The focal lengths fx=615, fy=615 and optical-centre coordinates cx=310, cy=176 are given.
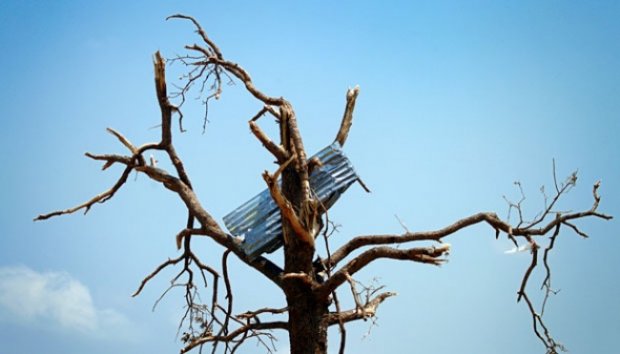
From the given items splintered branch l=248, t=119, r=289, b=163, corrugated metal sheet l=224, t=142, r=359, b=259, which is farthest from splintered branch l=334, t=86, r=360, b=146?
splintered branch l=248, t=119, r=289, b=163

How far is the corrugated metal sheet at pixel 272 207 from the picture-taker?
557 cm

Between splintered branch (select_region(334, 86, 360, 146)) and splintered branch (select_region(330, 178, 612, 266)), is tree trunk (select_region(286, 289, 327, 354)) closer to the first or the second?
splintered branch (select_region(330, 178, 612, 266))

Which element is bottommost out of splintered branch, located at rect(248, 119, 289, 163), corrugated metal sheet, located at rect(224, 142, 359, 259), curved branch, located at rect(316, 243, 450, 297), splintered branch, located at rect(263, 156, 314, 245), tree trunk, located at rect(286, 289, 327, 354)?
tree trunk, located at rect(286, 289, 327, 354)

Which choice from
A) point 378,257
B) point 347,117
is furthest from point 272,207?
point 347,117

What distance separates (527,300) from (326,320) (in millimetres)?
1832

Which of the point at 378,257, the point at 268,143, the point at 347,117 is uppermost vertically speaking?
the point at 347,117

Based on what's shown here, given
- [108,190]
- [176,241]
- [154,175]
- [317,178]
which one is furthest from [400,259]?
[108,190]

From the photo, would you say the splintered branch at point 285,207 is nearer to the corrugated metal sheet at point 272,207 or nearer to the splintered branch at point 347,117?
the corrugated metal sheet at point 272,207

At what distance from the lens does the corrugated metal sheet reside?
5.57m

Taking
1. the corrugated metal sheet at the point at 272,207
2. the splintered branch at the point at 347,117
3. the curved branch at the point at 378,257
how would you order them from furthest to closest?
the splintered branch at the point at 347,117
the corrugated metal sheet at the point at 272,207
the curved branch at the point at 378,257

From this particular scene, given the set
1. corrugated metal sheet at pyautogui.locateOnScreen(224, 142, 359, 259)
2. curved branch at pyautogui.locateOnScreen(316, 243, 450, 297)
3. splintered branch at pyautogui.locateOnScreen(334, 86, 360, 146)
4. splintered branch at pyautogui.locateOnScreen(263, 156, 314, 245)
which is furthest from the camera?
splintered branch at pyautogui.locateOnScreen(334, 86, 360, 146)

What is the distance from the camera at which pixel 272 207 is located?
222 inches

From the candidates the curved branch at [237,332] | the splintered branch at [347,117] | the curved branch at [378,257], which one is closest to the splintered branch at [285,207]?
the curved branch at [378,257]

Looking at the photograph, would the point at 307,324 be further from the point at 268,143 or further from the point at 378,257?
the point at 268,143
